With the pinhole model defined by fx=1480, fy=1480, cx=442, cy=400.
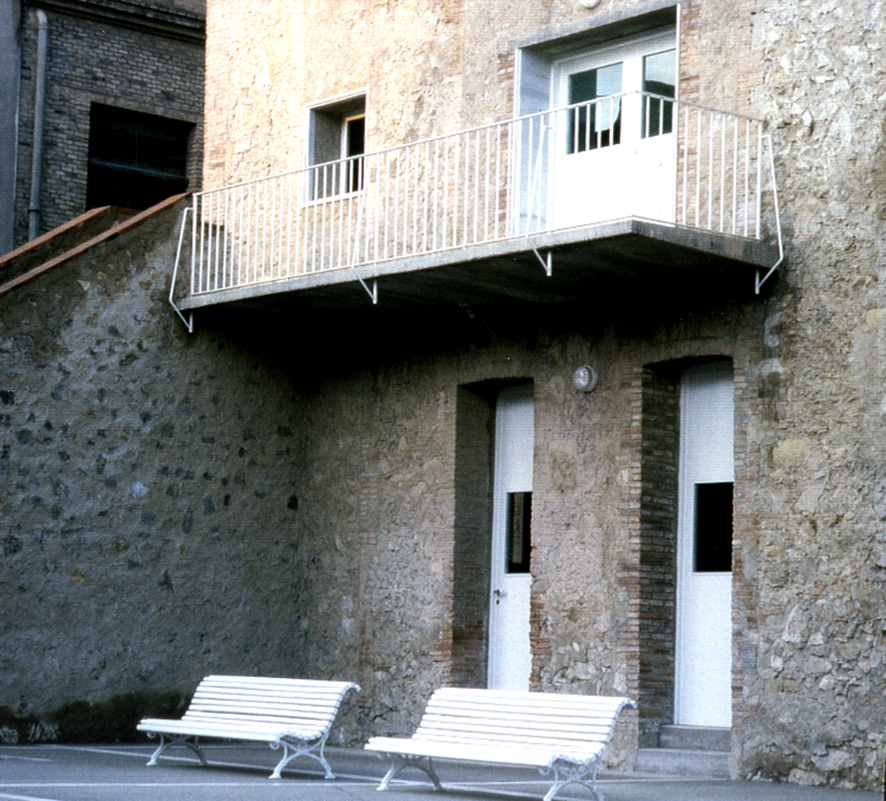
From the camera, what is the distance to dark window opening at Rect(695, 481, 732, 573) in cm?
1191

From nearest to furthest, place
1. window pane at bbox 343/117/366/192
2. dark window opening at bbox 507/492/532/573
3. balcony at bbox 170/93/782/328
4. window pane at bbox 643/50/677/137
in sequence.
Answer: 1. balcony at bbox 170/93/782/328
2. window pane at bbox 643/50/677/137
3. dark window opening at bbox 507/492/532/573
4. window pane at bbox 343/117/366/192

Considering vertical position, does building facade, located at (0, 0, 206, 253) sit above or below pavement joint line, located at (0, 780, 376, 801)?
above

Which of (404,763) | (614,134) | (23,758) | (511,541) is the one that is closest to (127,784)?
(404,763)

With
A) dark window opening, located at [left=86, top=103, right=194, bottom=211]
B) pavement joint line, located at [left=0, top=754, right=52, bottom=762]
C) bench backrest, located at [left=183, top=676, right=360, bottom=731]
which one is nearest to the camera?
bench backrest, located at [left=183, top=676, right=360, bottom=731]

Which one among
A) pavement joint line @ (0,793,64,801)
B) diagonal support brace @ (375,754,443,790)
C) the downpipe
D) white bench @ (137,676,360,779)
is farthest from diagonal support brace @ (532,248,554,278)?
the downpipe

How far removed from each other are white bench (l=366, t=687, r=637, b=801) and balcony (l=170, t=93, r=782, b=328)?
11.0 feet

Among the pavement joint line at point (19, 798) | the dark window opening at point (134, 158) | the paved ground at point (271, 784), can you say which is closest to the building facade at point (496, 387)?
the paved ground at point (271, 784)

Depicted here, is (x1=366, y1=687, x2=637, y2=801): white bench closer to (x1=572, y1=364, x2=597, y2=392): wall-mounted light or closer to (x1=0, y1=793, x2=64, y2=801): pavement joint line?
(x1=0, y1=793, x2=64, y2=801): pavement joint line

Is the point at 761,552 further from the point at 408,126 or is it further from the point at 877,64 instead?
the point at 408,126

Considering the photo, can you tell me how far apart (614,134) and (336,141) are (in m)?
3.55

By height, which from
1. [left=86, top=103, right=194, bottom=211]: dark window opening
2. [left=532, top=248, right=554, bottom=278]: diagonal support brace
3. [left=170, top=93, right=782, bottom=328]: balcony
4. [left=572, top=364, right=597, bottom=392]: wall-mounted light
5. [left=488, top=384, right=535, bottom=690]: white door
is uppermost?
[left=86, top=103, right=194, bottom=211]: dark window opening

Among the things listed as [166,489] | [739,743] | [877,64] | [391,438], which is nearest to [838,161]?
[877,64]

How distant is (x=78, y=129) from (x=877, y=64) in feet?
38.6

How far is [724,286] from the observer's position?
11531mm
